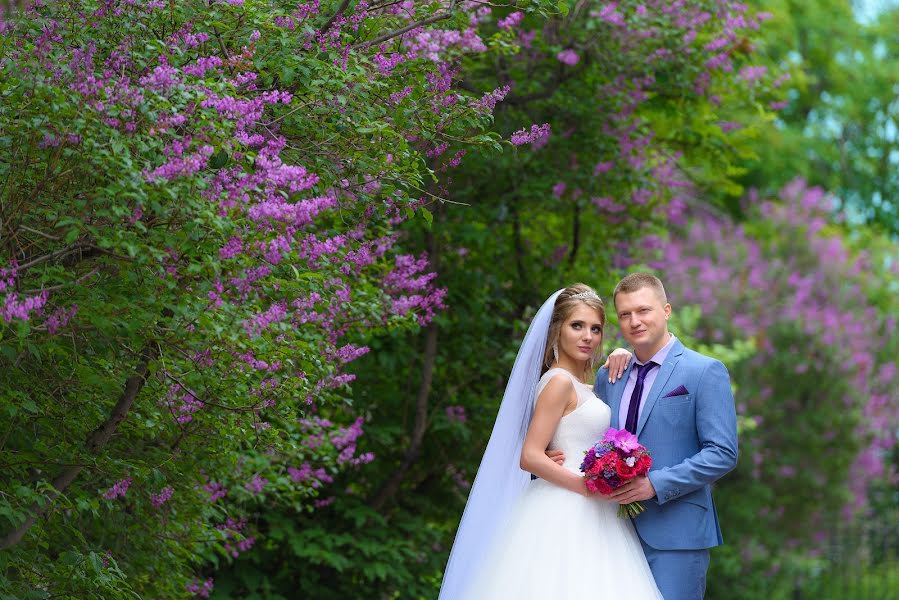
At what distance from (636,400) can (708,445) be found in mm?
409

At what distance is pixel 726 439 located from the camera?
475cm

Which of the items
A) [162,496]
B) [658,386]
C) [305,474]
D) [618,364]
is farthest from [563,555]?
[305,474]

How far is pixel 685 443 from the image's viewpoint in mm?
4887

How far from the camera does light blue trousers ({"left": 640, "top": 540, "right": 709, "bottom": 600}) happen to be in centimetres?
483

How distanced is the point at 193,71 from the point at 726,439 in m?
2.44

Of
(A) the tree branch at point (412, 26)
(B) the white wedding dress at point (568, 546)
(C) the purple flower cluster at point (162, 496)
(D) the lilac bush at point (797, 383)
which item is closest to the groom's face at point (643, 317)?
(B) the white wedding dress at point (568, 546)

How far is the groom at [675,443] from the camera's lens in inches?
186

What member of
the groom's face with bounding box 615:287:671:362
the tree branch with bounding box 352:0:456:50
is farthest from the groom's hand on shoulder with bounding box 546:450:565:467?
the tree branch with bounding box 352:0:456:50

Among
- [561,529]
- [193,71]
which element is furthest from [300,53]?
[561,529]

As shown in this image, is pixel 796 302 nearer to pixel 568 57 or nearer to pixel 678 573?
pixel 568 57

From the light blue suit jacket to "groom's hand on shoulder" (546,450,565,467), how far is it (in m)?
0.36

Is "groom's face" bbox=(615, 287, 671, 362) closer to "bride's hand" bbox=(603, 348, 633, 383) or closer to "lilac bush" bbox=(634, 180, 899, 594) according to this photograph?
"bride's hand" bbox=(603, 348, 633, 383)

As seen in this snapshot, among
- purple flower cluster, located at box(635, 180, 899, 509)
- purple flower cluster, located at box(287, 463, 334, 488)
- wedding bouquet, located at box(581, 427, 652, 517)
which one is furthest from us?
purple flower cluster, located at box(635, 180, 899, 509)

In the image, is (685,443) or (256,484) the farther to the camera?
(256,484)
